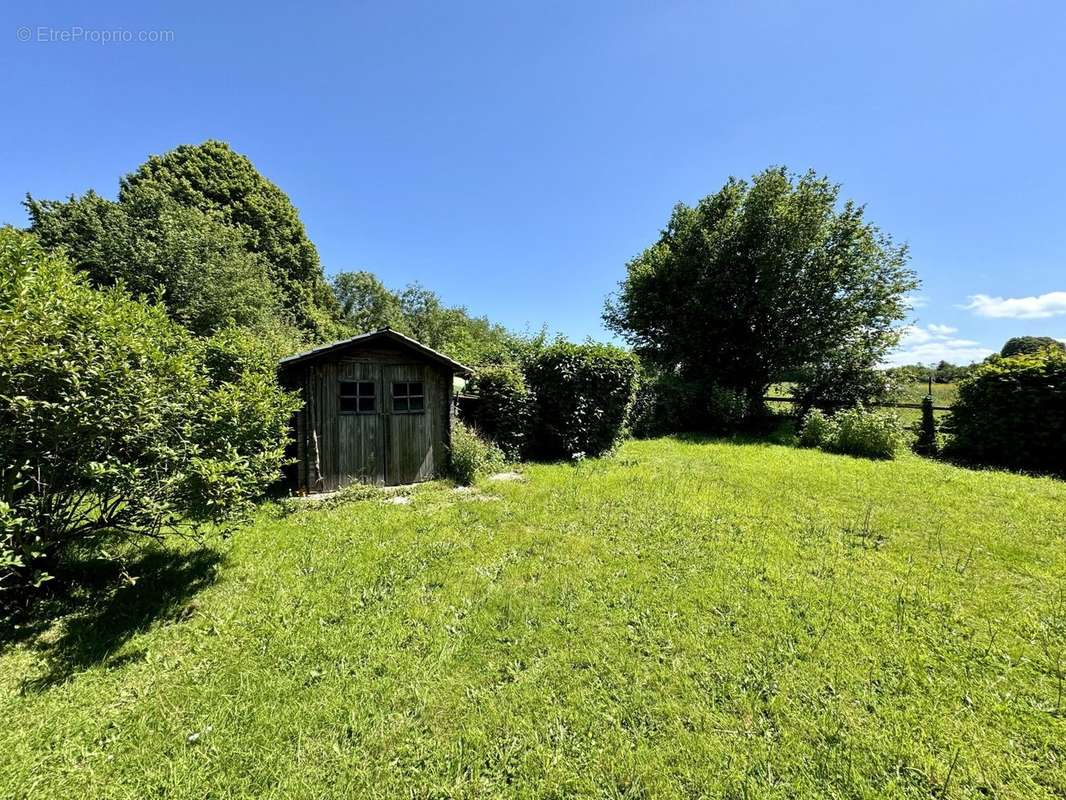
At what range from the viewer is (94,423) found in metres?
3.06

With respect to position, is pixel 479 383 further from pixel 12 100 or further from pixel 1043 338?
pixel 1043 338

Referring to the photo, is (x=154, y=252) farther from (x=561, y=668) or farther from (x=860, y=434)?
(x=860, y=434)

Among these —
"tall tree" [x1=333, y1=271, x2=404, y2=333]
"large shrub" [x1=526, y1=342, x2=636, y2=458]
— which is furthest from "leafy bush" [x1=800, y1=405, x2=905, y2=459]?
"tall tree" [x1=333, y1=271, x2=404, y2=333]

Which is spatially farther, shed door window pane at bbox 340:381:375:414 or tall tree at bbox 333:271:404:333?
tall tree at bbox 333:271:404:333

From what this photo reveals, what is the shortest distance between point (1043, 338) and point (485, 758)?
172 feet

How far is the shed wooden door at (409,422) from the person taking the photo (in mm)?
7902

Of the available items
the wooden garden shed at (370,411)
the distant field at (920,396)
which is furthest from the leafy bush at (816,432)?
the wooden garden shed at (370,411)

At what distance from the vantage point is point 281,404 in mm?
4824

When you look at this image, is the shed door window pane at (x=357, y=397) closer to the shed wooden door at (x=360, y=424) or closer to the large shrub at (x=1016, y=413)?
the shed wooden door at (x=360, y=424)

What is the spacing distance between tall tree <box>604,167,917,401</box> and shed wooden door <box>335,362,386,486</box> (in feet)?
44.7

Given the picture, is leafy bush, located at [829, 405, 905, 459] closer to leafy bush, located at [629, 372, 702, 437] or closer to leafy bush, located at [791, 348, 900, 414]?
leafy bush, located at [791, 348, 900, 414]

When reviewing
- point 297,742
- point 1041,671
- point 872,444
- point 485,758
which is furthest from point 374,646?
point 872,444

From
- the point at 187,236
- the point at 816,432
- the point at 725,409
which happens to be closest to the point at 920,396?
the point at 816,432

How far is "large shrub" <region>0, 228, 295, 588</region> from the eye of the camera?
2.87m
